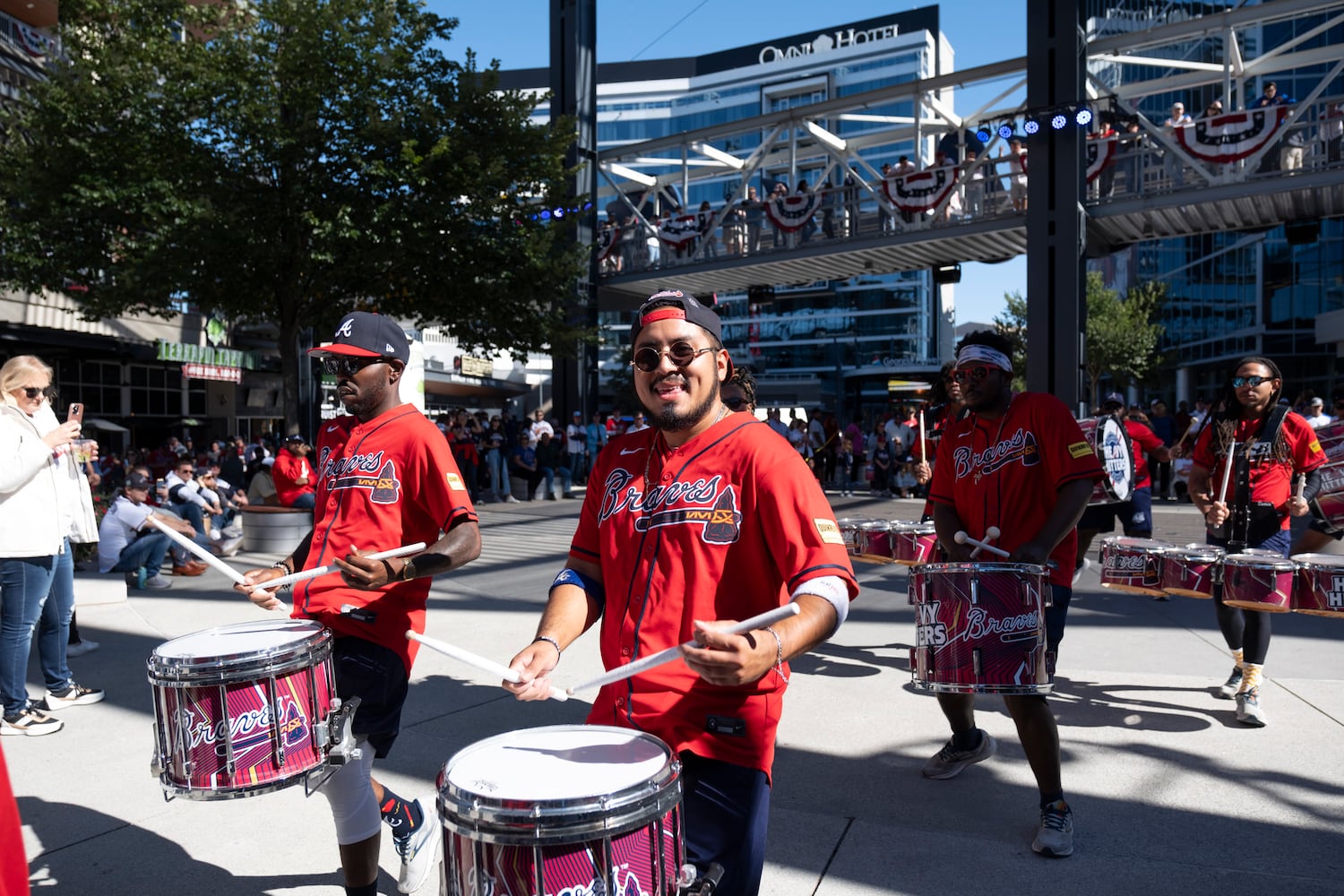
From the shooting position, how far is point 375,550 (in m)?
3.30

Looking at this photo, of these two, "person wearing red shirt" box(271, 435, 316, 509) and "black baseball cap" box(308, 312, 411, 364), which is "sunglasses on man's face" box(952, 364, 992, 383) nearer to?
"black baseball cap" box(308, 312, 411, 364)

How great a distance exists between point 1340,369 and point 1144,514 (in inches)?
1375

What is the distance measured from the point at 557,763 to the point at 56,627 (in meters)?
5.13

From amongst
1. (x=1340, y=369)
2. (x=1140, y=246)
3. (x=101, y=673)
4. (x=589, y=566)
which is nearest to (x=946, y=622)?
(x=589, y=566)

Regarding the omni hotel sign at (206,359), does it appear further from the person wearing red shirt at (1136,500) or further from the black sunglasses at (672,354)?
the black sunglasses at (672,354)

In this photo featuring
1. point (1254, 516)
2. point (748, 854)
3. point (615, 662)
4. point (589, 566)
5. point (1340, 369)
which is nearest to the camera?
point (748, 854)

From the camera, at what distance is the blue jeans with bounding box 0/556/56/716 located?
523 cm

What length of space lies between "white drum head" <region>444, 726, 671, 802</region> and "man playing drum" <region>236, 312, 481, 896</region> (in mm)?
1041

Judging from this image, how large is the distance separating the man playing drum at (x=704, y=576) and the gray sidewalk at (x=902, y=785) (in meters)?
1.56

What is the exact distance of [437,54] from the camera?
58.6ft

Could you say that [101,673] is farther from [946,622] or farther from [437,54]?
[437,54]

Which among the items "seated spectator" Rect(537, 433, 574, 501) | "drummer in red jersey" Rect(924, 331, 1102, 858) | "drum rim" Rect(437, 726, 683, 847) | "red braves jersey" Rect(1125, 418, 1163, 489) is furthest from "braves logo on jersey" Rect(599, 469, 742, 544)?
"seated spectator" Rect(537, 433, 574, 501)

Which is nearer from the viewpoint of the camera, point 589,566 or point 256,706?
point 589,566

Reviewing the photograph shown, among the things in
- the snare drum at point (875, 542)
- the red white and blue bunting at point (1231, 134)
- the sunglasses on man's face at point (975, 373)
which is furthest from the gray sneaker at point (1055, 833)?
the red white and blue bunting at point (1231, 134)
